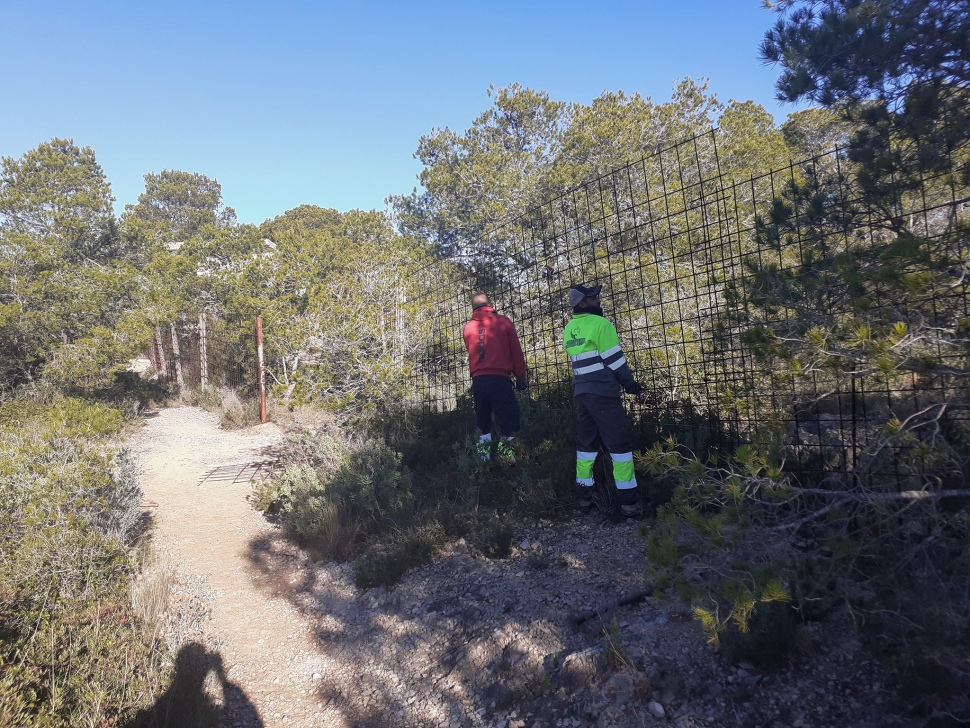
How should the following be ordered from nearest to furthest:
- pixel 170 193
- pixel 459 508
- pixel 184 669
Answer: pixel 184 669 → pixel 459 508 → pixel 170 193

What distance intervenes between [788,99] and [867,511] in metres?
2.62

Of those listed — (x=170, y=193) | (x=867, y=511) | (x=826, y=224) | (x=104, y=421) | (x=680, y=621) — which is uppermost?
(x=170, y=193)

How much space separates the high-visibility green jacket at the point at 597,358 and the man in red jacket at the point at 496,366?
133 cm

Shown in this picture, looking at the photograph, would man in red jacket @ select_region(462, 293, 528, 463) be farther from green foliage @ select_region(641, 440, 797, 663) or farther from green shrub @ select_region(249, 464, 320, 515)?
green foliage @ select_region(641, 440, 797, 663)

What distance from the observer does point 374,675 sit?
374cm

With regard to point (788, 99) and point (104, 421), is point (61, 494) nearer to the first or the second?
point (104, 421)

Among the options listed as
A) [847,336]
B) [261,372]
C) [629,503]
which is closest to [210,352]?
[261,372]

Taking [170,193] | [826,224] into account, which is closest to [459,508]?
[826,224]

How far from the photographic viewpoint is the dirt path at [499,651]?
8.80ft

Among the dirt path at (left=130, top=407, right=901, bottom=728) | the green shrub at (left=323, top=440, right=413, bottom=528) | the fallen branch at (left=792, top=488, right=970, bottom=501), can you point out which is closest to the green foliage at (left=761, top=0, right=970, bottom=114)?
the fallen branch at (left=792, top=488, right=970, bottom=501)

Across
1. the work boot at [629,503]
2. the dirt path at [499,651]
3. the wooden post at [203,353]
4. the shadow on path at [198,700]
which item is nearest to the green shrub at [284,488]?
the dirt path at [499,651]

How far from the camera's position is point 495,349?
614 centimetres

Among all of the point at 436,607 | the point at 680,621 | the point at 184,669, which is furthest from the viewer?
the point at 436,607

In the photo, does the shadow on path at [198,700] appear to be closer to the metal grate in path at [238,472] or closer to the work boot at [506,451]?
the work boot at [506,451]
